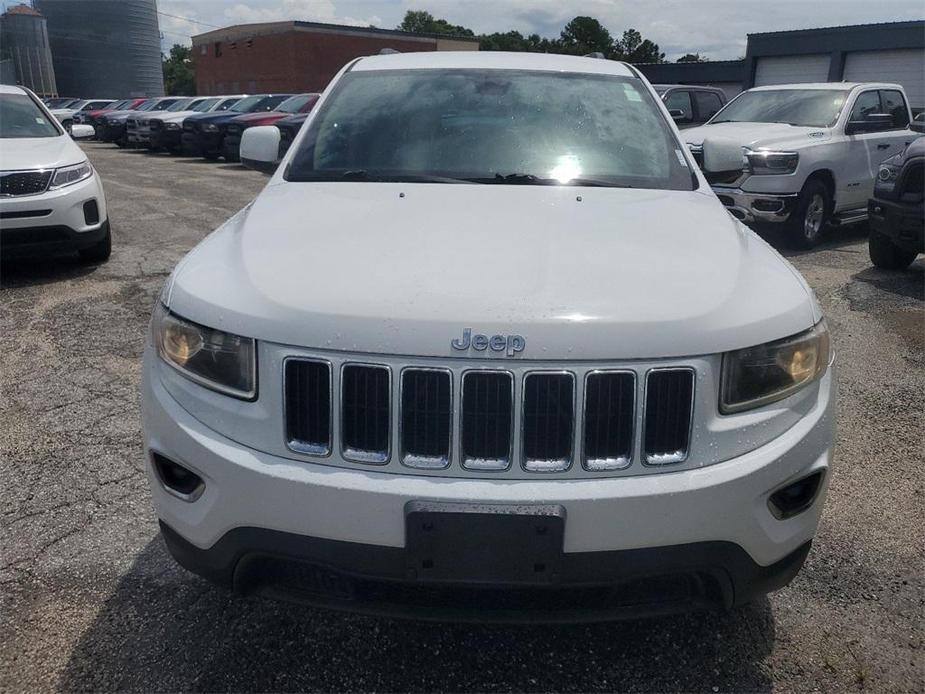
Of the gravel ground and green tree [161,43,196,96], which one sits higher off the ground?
the gravel ground

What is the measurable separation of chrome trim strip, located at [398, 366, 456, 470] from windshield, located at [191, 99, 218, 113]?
2312cm

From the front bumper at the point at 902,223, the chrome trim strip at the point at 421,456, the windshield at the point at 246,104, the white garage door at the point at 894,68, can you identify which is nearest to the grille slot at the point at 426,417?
the chrome trim strip at the point at 421,456

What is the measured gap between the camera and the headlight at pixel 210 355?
1952mm

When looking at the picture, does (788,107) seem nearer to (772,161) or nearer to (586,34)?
(772,161)

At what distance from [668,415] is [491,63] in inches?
89.3

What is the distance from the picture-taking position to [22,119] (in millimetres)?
7289

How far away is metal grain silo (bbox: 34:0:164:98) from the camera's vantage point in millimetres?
54781

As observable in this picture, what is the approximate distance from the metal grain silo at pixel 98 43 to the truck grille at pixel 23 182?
5579 centimetres

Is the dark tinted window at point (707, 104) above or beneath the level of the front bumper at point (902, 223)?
above

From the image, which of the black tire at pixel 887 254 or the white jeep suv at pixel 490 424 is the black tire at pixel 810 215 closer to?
the black tire at pixel 887 254

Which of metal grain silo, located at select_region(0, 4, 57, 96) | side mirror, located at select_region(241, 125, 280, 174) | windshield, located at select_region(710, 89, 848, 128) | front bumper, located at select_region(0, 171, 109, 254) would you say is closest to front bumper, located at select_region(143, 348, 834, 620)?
side mirror, located at select_region(241, 125, 280, 174)

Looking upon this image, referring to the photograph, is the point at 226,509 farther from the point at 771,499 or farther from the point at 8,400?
the point at 8,400

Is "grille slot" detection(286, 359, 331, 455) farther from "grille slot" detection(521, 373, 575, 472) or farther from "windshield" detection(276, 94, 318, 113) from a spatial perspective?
"windshield" detection(276, 94, 318, 113)

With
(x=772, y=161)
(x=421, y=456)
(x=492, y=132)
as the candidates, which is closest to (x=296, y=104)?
(x=772, y=161)
